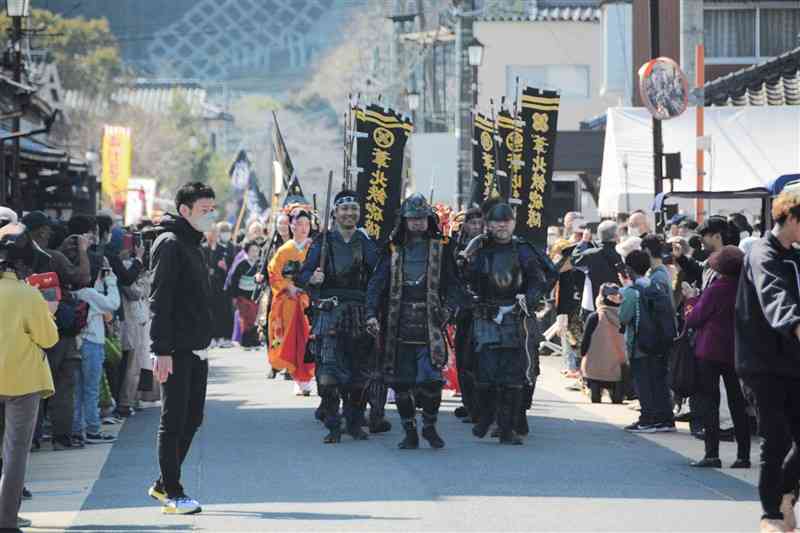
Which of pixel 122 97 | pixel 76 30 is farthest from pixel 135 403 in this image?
pixel 122 97

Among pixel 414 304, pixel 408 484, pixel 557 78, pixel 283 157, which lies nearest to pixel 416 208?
pixel 414 304

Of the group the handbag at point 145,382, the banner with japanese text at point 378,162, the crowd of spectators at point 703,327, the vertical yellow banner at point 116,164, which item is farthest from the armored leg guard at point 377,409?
the vertical yellow banner at point 116,164

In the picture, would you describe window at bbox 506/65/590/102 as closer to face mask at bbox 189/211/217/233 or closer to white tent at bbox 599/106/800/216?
white tent at bbox 599/106/800/216

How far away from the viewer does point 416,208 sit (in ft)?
44.8

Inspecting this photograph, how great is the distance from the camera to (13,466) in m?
9.28

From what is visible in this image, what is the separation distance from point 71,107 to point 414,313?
57666 millimetres

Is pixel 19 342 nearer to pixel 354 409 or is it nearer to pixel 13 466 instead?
pixel 13 466

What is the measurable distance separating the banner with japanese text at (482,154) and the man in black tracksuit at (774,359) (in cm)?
1066

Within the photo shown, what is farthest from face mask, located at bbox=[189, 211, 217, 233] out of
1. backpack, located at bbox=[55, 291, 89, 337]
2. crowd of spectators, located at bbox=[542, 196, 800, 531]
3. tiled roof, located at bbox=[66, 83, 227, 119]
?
tiled roof, located at bbox=[66, 83, 227, 119]

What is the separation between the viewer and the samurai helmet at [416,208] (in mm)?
13656

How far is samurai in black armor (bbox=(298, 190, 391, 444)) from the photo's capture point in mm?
14078

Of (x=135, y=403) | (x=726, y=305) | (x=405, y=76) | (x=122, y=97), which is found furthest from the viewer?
(x=122, y=97)

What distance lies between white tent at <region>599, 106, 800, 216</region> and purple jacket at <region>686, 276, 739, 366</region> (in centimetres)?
1186

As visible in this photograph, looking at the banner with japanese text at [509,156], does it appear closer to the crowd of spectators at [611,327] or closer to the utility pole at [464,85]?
the crowd of spectators at [611,327]
